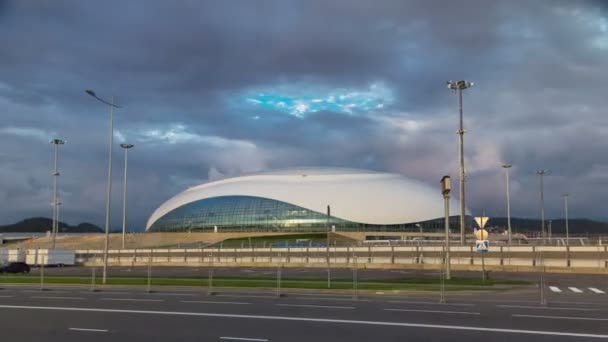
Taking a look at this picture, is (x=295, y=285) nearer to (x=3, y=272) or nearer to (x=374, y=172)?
(x=3, y=272)

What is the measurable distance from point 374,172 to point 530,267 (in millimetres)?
96361

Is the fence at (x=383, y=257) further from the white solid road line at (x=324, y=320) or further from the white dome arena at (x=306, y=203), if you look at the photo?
the white dome arena at (x=306, y=203)

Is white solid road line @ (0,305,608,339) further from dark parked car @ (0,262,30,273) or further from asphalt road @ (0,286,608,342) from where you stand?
dark parked car @ (0,262,30,273)

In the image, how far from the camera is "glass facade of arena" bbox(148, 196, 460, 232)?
385 feet


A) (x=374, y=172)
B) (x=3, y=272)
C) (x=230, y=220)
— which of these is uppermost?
(x=374, y=172)

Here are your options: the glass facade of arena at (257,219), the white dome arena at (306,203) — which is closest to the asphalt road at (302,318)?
the glass facade of arena at (257,219)

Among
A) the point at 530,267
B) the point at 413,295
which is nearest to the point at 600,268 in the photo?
the point at 530,267

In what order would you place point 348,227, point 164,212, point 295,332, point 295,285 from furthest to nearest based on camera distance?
point 164,212 < point 348,227 < point 295,285 < point 295,332

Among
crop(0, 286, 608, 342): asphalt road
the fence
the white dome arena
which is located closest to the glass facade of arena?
the white dome arena

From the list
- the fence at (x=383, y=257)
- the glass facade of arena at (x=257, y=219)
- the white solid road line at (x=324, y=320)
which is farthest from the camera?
the glass facade of arena at (x=257, y=219)

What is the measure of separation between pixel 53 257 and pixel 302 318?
185 ft

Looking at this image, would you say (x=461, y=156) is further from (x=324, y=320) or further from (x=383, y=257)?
(x=324, y=320)

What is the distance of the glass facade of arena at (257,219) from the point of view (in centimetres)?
11731

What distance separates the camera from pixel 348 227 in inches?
4606
